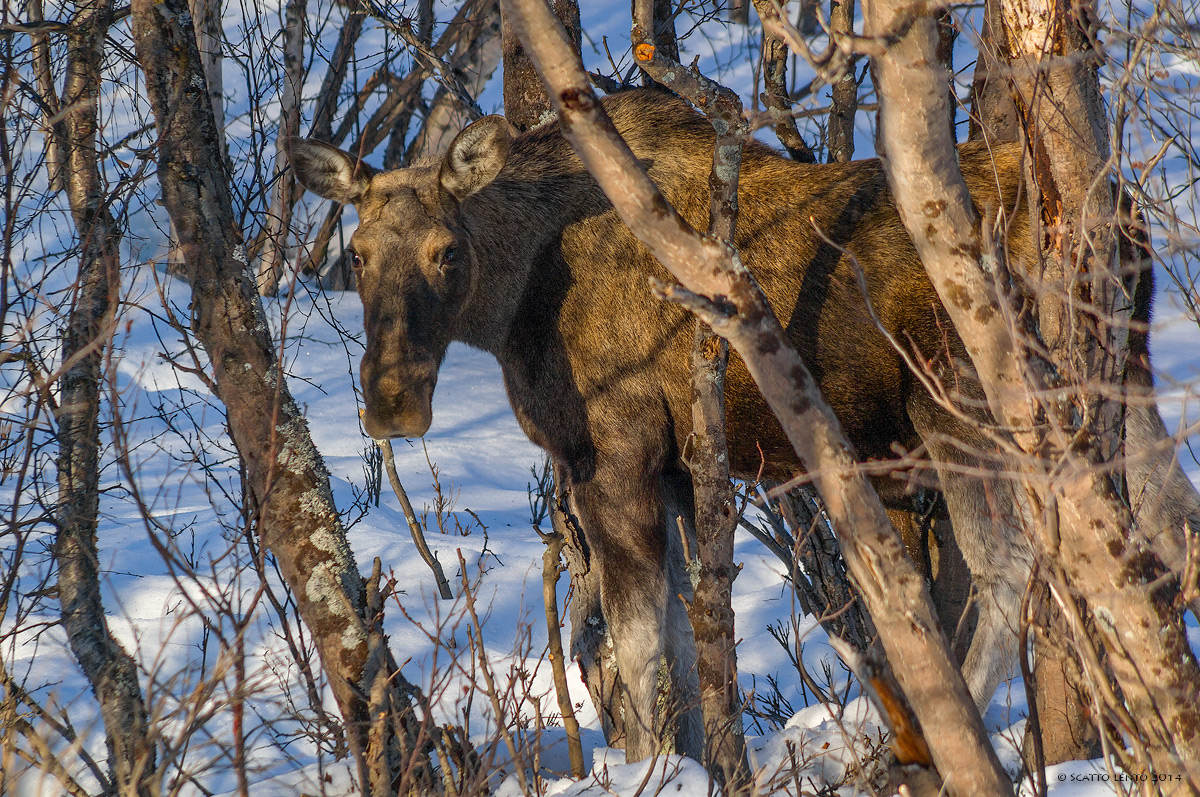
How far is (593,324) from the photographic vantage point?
4.29 metres

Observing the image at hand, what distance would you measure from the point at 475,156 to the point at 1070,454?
2.63m

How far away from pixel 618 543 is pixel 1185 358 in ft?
32.9

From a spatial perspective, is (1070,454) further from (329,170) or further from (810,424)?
(329,170)

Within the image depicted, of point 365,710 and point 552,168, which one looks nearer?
point 365,710

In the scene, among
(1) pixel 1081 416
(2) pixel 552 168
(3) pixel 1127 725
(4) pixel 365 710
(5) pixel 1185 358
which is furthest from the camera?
(5) pixel 1185 358

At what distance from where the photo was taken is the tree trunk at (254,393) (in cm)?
354

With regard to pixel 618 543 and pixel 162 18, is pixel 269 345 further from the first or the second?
pixel 618 543

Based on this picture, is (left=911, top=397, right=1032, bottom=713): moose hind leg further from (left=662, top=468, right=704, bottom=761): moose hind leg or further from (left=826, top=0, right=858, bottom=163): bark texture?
(left=826, top=0, right=858, bottom=163): bark texture

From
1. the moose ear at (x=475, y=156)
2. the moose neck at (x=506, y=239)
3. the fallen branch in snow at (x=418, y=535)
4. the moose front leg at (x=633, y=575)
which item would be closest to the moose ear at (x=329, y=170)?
the moose ear at (x=475, y=156)

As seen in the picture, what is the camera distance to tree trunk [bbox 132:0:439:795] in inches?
139

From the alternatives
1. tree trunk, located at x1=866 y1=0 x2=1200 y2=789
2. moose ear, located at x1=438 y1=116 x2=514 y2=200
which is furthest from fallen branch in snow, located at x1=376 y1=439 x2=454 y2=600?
tree trunk, located at x1=866 y1=0 x2=1200 y2=789

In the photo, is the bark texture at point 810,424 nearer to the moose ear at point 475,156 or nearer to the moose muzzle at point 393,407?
the moose muzzle at point 393,407

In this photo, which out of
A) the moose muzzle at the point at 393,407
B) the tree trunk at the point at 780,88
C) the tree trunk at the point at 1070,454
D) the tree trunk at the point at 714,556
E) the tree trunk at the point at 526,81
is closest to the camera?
the tree trunk at the point at 1070,454

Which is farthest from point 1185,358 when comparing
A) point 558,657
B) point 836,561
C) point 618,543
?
point 558,657
